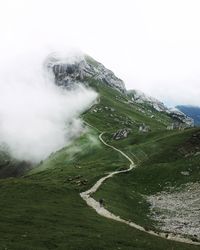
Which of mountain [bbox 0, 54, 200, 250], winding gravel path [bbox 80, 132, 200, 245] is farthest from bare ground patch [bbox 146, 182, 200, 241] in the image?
winding gravel path [bbox 80, 132, 200, 245]

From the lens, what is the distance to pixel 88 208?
3561 inches

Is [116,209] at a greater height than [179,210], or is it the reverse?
[179,210]

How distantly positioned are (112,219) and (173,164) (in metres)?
67.8

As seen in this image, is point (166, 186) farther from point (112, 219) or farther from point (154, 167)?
point (112, 219)

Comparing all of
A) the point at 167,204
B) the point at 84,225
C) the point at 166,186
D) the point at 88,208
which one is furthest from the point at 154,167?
the point at 84,225

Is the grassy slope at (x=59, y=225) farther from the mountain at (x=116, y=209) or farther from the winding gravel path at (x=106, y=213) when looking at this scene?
the winding gravel path at (x=106, y=213)

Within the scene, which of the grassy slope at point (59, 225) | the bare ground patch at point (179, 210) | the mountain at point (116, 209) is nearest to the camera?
the grassy slope at point (59, 225)

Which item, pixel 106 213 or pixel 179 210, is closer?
pixel 106 213

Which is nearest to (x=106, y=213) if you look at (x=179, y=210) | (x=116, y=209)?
(x=116, y=209)

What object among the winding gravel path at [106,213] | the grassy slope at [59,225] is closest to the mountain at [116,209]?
the grassy slope at [59,225]

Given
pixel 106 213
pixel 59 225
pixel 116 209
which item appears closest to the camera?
pixel 59 225

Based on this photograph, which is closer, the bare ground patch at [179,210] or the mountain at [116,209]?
the mountain at [116,209]

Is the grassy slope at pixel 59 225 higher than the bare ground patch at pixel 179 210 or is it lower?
lower

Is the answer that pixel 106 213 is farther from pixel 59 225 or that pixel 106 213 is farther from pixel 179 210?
pixel 59 225
